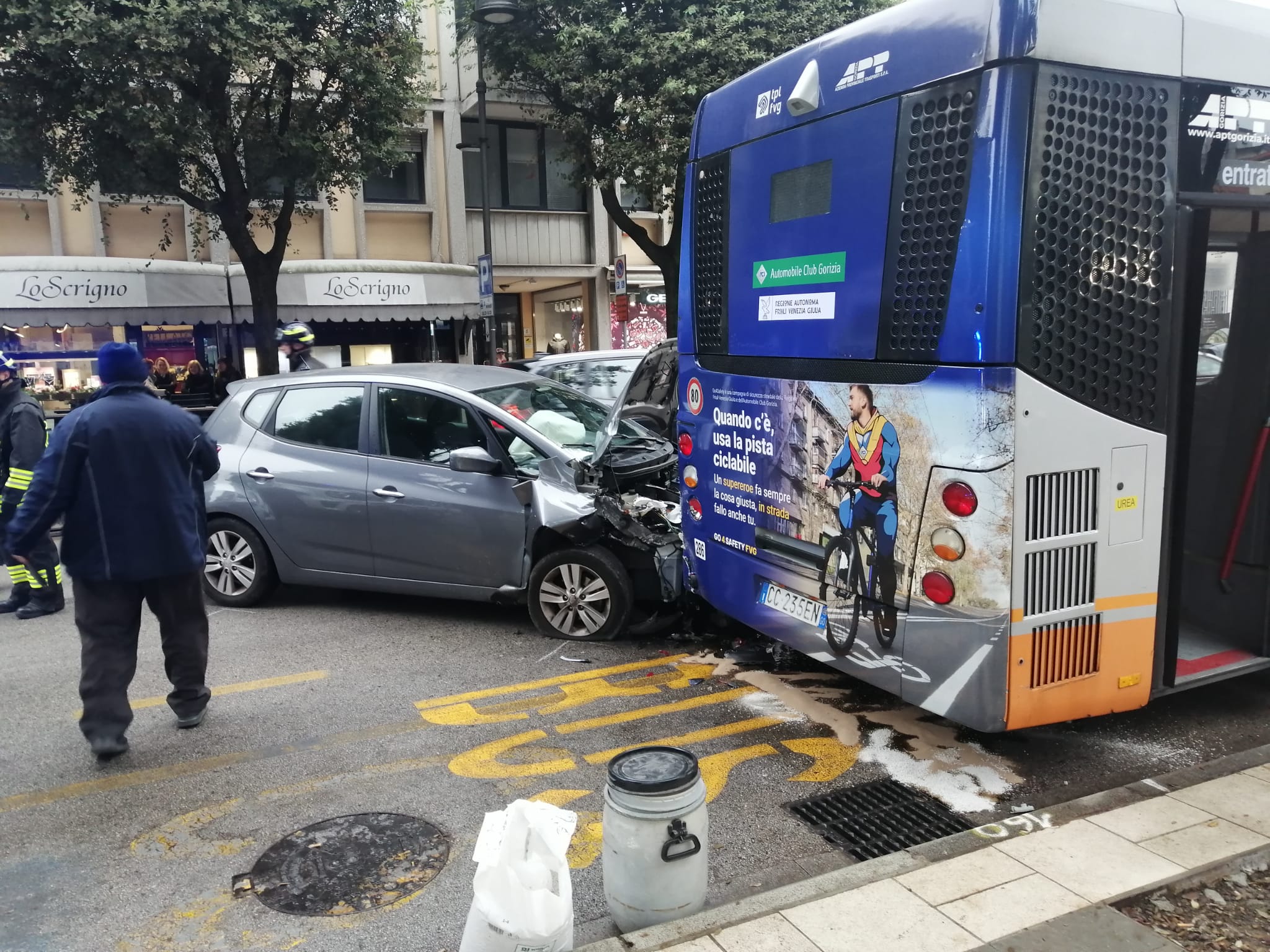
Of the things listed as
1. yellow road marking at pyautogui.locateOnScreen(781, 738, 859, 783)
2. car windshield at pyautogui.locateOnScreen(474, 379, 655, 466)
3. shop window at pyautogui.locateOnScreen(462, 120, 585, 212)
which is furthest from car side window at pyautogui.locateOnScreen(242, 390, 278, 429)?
shop window at pyautogui.locateOnScreen(462, 120, 585, 212)

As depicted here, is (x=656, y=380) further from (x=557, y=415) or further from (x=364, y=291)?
(x=364, y=291)

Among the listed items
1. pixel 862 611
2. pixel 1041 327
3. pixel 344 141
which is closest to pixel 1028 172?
pixel 1041 327

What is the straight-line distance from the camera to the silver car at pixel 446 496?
586 centimetres

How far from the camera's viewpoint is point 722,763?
4.25m

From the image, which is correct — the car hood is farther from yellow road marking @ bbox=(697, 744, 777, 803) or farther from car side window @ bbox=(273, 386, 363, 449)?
yellow road marking @ bbox=(697, 744, 777, 803)

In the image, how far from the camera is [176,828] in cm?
378

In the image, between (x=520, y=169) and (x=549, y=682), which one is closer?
(x=549, y=682)

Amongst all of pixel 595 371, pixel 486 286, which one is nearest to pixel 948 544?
pixel 595 371

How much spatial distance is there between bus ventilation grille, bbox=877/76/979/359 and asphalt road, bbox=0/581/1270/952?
6.32ft

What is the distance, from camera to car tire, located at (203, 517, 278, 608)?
6.77 metres

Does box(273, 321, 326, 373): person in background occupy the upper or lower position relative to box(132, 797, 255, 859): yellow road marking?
upper

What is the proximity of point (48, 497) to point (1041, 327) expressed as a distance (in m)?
4.31

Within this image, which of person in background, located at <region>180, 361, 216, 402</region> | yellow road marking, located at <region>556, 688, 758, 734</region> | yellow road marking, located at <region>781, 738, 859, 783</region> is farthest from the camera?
person in background, located at <region>180, 361, 216, 402</region>

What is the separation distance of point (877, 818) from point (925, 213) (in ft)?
7.83
